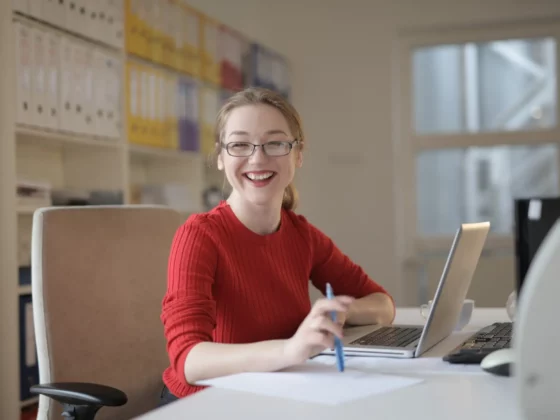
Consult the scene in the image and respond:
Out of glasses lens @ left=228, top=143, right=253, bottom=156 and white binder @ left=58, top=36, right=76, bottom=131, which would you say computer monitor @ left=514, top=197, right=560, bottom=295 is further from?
white binder @ left=58, top=36, right=76, bottom=131

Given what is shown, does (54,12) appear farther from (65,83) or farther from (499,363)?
(499,363)

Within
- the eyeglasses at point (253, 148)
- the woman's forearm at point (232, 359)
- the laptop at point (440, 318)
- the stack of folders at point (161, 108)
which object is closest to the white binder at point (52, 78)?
the stack of folders at point (161, 108)

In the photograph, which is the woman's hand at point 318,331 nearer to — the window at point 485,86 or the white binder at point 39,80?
the white binder at point 39,80

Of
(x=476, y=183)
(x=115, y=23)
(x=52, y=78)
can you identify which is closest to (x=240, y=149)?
(x=52, y=78)

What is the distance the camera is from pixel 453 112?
534 centimetres

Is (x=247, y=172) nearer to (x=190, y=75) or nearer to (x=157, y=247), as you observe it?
(x=157, y=247)

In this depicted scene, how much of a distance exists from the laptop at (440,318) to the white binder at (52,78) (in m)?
1.74

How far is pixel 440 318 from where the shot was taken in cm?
144

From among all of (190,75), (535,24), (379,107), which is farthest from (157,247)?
(535,24)

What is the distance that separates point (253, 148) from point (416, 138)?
3.86m

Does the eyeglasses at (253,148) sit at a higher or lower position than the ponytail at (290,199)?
higher

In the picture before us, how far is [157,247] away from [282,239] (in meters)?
0.31

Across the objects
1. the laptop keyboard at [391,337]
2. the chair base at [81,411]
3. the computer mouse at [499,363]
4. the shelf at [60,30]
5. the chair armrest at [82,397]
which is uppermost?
the shelf at [60,30]

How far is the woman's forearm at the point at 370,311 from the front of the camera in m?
1.78
